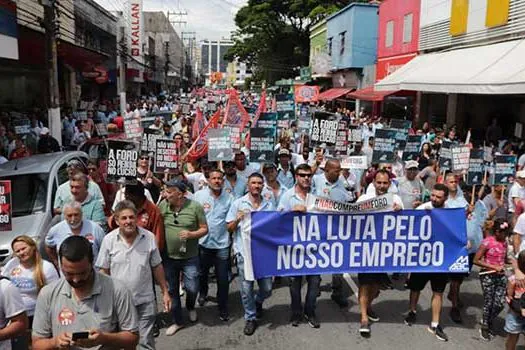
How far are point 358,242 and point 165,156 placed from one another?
142 inches

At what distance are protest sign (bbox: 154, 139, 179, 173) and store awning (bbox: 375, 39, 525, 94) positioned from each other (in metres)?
9.07

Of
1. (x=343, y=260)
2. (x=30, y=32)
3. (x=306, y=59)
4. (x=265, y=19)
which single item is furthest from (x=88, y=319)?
(x=306, y=59)

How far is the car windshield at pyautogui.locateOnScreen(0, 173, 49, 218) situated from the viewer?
7009mm

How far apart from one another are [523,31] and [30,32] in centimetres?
1800

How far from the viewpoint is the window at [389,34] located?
28.7 m

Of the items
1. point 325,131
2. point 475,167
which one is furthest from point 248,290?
point 325,131

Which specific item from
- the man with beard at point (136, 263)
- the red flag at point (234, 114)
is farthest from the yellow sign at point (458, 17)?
the man with beard at point (136, 263)

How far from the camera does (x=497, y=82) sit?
14.2 meters

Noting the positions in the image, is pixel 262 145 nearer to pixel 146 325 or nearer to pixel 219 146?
pixel 219 146

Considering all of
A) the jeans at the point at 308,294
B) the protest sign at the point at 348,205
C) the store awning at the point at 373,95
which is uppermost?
the store awning at the point at 373,95

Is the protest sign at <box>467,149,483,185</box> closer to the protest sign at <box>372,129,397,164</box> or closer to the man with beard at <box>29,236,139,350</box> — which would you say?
the protest sign at <box>372,129,397,164</box>

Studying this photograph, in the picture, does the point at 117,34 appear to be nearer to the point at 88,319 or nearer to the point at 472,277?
the point at 472,277

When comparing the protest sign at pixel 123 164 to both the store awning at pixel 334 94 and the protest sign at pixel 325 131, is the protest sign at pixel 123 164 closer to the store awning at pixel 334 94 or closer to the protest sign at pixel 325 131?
the protest sign at pixel 325 131

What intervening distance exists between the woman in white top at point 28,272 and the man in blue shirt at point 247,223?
2.06 metres
